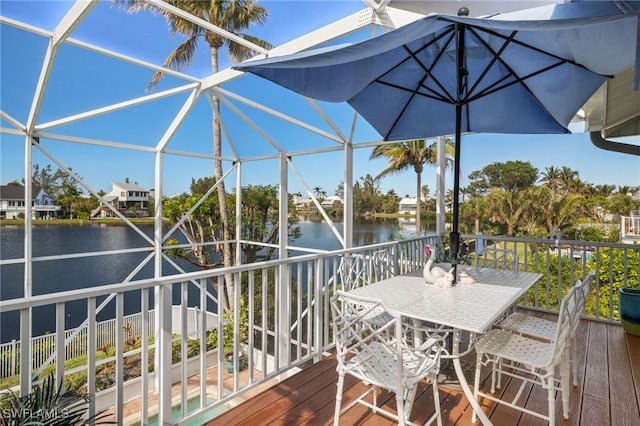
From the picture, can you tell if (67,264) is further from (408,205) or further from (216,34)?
(408,205)

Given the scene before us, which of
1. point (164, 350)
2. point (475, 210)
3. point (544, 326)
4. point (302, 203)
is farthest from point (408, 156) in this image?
point (164, 350)

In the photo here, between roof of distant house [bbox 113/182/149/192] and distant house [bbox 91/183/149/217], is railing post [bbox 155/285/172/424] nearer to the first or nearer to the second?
distant house [bbox 91/183/149/217]

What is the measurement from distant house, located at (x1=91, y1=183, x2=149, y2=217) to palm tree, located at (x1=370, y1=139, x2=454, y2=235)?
6681 mm

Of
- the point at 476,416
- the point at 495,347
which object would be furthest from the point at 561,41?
the point at 476,416

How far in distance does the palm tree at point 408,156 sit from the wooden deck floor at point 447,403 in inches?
326

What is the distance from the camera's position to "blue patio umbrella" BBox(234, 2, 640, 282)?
5.36 feet

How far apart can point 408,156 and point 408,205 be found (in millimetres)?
1609

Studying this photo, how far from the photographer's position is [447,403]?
7.81 ft

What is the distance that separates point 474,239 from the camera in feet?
16.2

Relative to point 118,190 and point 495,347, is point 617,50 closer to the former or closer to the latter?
point 495,347

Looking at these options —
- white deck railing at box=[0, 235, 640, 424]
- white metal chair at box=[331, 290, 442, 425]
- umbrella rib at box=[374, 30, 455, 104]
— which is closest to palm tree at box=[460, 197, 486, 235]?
white deck railing at box=[0, 235, 640, 424]

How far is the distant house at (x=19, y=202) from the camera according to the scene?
5.26 metres

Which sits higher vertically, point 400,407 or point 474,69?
point 474,69

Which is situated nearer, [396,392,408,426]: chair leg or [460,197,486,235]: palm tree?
[396,392,408,426]: chair leg
